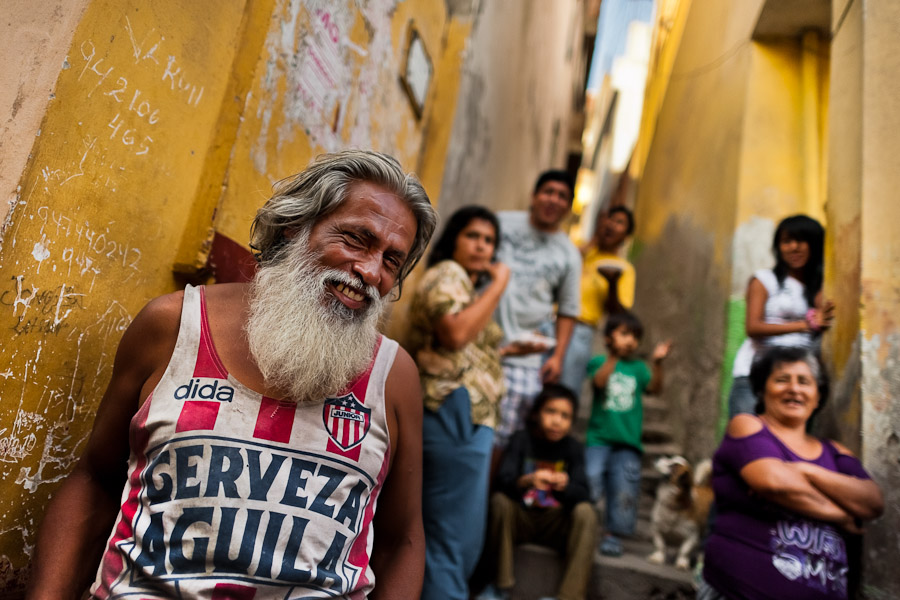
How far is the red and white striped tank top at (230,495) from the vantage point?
1.13 metres

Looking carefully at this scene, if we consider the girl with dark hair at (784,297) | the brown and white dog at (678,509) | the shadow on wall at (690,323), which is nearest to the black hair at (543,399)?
the brown and white dog at (678,509)

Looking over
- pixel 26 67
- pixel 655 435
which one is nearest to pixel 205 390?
pixel 26 67

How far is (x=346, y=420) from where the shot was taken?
1.32m

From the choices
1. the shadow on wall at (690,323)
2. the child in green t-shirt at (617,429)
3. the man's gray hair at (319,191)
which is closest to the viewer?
the man's gray hair at (319,191)

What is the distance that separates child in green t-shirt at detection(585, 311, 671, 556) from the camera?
11.5 ft

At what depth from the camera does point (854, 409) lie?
8.55 ft

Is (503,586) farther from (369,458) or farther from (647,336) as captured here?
(647,336)

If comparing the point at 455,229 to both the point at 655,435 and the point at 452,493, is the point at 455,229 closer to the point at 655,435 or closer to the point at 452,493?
the point at 452,493

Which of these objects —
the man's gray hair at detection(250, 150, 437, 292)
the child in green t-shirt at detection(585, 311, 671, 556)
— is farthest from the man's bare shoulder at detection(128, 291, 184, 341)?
the child in green t-shirt at detection(585, 311, 671, 556)

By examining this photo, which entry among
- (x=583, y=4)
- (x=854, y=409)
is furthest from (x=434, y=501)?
(x=583, y=4)

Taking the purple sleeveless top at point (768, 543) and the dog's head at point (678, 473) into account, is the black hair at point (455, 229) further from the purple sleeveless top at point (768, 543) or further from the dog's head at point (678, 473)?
the dog's head at point (678, 473)

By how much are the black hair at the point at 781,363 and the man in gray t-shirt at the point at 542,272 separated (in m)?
1.20

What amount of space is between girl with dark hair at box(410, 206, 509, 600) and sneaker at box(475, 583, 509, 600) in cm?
59

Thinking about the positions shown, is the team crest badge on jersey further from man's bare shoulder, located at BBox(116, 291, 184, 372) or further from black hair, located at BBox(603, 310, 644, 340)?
black hair, located at BBox(603, 310, 644, 340)
